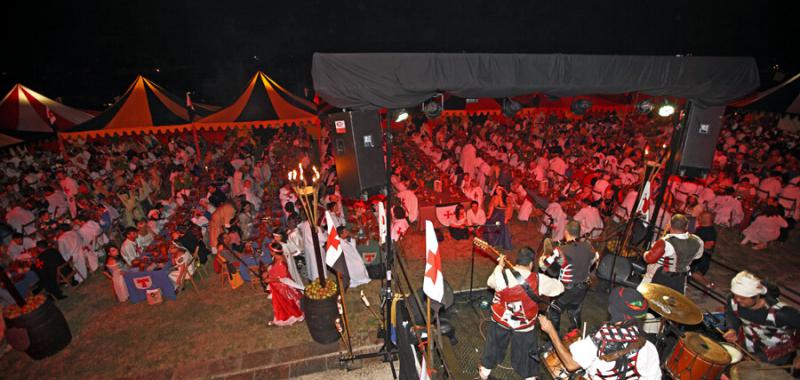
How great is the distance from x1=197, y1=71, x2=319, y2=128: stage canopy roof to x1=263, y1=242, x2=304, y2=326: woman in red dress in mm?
7288

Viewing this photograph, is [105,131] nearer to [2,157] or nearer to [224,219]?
[224,219]

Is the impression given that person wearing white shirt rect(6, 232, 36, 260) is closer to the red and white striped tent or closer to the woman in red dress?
the woman in red dress

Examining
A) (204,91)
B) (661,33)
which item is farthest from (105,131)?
(661,33)

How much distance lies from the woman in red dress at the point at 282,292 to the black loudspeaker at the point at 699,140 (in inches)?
291

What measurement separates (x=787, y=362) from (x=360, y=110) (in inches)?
231

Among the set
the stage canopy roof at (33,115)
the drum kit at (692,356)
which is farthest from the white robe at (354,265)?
the stage canopy roof at (33,115)

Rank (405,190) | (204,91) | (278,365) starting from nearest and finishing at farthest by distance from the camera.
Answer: (278,365)
(405,190)
(204,91)

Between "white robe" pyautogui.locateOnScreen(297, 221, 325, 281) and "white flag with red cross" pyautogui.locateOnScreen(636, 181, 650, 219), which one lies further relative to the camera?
"white robe" pyautogui.locateOnScreen(297, 221, 325, 281)

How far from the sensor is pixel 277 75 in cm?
4184

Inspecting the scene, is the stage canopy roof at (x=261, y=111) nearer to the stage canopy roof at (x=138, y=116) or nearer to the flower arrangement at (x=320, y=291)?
the stage canopy roof at (x=138, y=116)

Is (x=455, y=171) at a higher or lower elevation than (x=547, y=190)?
higher

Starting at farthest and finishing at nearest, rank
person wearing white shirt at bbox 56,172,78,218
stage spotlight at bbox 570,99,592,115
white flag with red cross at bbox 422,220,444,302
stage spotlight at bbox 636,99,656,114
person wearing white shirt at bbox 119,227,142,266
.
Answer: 1. person wearing white shirt at bbox 56,172,78,218
2. stage spotlight at bbox 570,99,592,115
3. person wearing white shirt at bbox 119,227,142,266
4. stage spotlight at bbox 636,99,656,114
5. white flag with red cross at bbox 422,220,444,302

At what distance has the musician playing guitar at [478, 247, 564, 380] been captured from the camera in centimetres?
409

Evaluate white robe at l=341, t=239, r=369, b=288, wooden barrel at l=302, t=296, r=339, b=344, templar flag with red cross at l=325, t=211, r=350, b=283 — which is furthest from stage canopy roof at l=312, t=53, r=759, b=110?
white robe at l=341, t=239, r=369, b=288
